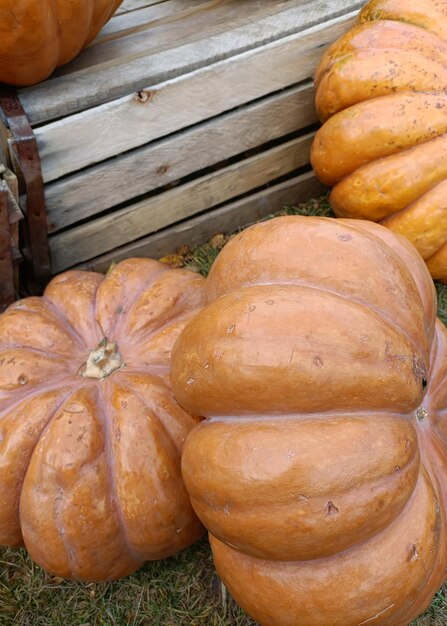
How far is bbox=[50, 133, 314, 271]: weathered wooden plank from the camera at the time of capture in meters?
2.68

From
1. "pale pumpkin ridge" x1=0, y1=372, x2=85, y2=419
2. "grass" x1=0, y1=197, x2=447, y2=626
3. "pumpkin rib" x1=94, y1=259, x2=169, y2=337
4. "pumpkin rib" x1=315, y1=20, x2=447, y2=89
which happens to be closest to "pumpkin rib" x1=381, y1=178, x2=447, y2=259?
"pumpkin rib" x1=315, y1=20, x2=447, y2=89

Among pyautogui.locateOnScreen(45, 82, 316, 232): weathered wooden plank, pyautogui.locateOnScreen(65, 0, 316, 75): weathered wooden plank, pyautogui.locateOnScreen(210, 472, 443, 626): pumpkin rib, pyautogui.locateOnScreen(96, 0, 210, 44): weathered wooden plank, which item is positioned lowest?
pyautogui.locateOnScreen(210, 472, 443, 626): pumpkin rib

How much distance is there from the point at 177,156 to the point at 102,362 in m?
1.06

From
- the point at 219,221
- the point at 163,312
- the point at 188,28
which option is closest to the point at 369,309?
the point at 163,312

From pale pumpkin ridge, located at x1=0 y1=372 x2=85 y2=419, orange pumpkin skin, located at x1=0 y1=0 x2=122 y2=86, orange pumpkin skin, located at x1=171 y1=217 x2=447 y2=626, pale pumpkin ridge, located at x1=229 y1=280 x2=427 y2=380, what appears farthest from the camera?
orange pumpkin skin, located at x1=0 y1=0 x2=122 y2=86

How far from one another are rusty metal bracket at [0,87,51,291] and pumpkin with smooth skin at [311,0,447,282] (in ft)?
3.65

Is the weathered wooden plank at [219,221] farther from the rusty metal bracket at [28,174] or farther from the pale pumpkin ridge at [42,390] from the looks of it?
the pale pumpkin ridge at [42,390]

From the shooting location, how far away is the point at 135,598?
2.20 metres

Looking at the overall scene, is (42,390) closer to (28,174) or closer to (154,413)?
(154,413)

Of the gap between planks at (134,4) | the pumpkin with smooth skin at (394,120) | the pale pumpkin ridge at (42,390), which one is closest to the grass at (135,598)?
the pale pumpkin ridge at (42,390)

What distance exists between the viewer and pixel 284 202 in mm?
3254

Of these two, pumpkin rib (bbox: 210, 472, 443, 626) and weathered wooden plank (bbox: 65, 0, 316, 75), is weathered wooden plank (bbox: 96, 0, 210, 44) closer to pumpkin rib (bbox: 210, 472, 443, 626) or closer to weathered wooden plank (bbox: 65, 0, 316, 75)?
weathered wooden plank (bbox: 65, 0, 316, 75)

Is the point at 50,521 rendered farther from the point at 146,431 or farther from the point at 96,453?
the point at 146,431

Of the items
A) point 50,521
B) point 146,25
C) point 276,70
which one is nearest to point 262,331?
point 50,521
